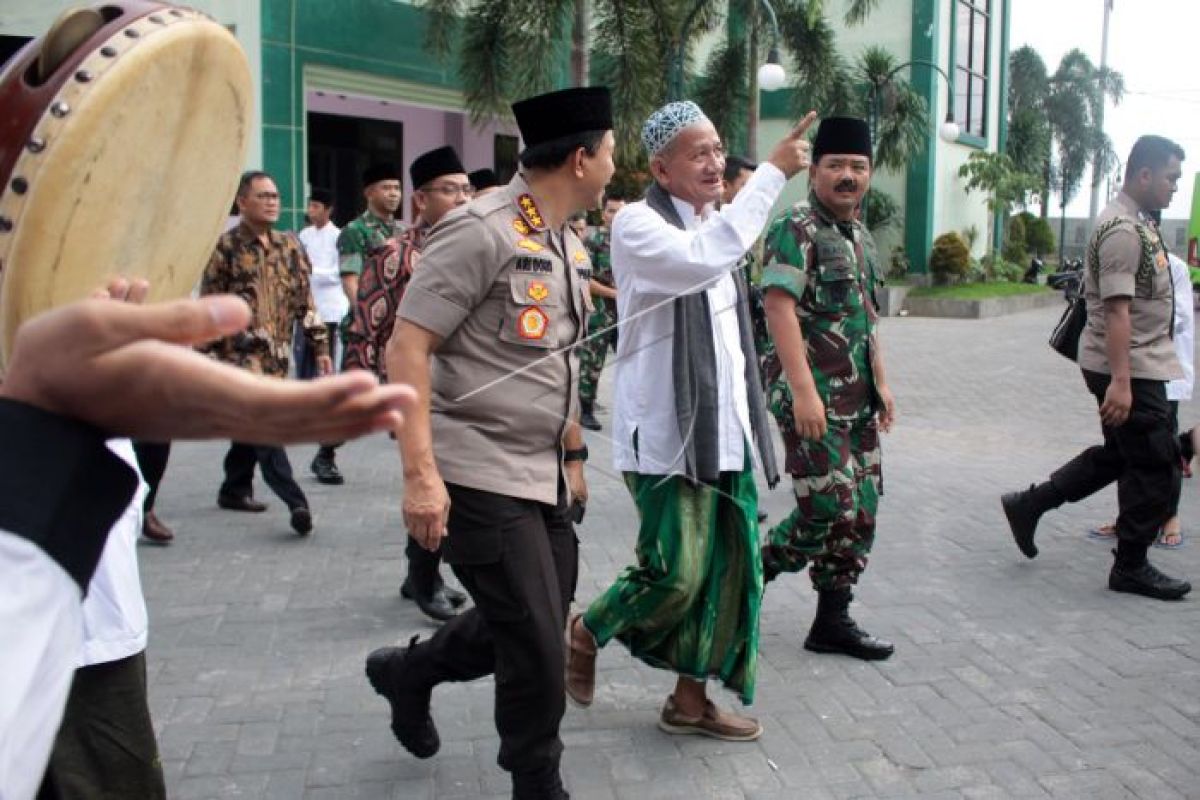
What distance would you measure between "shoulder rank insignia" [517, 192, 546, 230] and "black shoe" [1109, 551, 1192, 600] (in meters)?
3.60

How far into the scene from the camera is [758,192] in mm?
3303

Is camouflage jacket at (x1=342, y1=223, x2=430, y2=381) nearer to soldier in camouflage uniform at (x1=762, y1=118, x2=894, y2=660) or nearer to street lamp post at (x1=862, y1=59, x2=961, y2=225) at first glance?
soldier in camouflage uniform at (x1=762, y1=118, x2=894, y2=660)

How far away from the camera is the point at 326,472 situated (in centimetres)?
751

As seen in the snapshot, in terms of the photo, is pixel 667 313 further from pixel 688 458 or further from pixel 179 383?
pixel 179 383

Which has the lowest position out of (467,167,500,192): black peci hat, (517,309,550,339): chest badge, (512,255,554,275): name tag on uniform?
(517,309,550,339): chest badge

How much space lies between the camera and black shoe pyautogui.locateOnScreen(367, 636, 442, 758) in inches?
133

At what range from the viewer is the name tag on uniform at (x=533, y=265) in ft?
9.73

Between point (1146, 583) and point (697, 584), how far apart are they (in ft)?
8.99

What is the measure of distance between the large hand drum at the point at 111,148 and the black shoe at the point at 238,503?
5.38m

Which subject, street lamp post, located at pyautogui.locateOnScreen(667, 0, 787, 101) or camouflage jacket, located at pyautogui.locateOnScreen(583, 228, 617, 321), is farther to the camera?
street lamp post, located at pyautogui.locateOnScreen(667, 0, 787, 101)

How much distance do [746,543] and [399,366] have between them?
4.42 ft

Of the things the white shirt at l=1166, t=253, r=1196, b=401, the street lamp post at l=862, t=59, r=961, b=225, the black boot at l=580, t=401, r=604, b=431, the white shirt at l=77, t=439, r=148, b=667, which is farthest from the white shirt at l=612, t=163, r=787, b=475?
the street lamp post at l=862, t=59, r=961, b=225

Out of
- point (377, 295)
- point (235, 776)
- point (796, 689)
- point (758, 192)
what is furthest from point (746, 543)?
point (377, 295)

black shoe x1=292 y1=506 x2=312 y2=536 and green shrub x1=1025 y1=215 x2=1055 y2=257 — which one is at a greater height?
green shrub x1=1025 y1=215 x2=1055 y2=257
